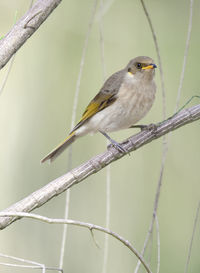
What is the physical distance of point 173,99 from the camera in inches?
148

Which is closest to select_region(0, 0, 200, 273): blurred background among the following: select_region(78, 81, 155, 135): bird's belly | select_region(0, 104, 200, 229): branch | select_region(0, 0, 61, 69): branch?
select_region(78, 81, 155, 135): bird's belly

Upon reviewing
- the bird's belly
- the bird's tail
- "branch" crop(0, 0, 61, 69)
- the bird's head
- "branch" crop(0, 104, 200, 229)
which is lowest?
"branch" crop(0, 104, 200, 229)

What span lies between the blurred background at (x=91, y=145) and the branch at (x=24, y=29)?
70.4 inches

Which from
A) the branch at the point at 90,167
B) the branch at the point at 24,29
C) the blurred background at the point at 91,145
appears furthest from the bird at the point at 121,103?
the branch at the point at 24,29

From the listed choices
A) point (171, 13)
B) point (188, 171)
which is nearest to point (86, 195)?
point (188, 171)

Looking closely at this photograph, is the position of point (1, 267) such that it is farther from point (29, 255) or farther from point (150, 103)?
point (150, 103)

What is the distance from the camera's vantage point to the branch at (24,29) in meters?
1.81

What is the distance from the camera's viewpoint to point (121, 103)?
10.4 feet

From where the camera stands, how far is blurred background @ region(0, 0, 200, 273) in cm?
354

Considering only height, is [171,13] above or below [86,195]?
above

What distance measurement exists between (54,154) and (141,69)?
2.42 feet

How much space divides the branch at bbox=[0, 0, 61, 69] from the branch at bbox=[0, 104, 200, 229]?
0.50 metres

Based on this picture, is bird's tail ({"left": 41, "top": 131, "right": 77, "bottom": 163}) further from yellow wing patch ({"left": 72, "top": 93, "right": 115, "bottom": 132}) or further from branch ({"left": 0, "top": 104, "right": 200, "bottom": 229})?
branch ({"left": 0, "top": 104, "right": 200, "bottom": 229})

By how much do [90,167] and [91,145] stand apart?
5.44ft
